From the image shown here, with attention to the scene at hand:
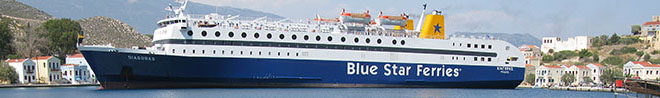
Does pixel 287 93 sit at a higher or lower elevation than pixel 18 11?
lower

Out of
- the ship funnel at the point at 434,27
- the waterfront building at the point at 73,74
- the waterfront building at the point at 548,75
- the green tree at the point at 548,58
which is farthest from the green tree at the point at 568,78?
the waterfront building at the point at 73,74

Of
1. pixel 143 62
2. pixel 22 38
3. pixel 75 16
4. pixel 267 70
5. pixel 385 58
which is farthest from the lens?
pixel 75 16

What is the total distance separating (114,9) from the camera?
196 metres

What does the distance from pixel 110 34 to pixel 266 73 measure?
6049 centimetres

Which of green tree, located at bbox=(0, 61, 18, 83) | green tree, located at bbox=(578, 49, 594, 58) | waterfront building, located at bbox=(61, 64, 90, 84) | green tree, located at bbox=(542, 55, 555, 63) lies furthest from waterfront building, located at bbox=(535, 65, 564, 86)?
green tree, located at bbox=(0, 61, 18, 83)

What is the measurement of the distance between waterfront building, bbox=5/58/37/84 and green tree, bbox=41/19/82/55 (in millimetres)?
9317

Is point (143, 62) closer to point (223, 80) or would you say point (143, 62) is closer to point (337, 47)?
point (223, 80)

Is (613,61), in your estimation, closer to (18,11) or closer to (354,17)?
(354,17)

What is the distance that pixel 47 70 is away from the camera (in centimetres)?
5406

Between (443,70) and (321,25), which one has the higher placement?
(321,25)

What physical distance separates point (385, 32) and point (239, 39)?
8593mm

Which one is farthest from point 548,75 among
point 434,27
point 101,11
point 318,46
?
point 101,11

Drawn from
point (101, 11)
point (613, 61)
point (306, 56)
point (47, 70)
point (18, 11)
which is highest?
point (101, 11)

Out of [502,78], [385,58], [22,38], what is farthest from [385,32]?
[22,38]
